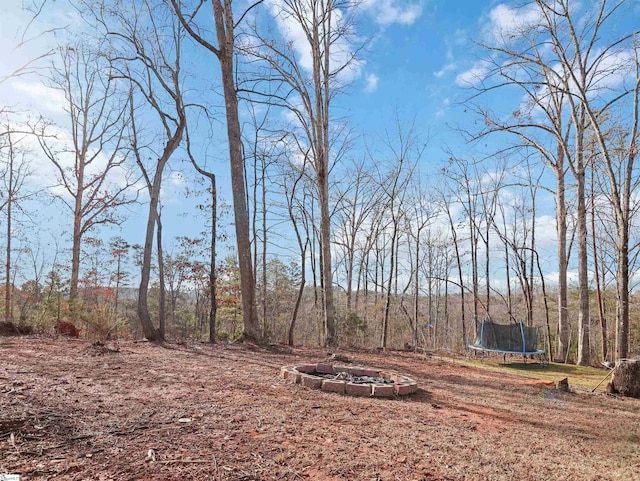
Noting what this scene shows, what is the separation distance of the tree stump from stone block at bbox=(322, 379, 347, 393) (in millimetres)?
3884

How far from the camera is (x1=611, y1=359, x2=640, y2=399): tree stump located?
16.7ft

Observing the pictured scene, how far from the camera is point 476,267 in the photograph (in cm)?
1508

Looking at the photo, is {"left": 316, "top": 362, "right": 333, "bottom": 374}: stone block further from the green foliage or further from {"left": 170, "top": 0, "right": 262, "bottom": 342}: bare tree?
the green foliage

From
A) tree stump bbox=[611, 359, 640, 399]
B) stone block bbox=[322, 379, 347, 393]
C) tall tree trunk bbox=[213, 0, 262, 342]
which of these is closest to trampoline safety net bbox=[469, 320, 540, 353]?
tree stump bbox=[611, 359, 640, 399]

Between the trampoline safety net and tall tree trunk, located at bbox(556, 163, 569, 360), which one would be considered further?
tall tree trunk, located at bbox(556, 163, 569, 360)

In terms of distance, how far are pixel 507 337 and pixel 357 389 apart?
582 centimetres

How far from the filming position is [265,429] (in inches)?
100.0

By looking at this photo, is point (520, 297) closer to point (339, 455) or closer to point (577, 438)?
point (577, 438)

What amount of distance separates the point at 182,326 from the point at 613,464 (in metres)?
19.2

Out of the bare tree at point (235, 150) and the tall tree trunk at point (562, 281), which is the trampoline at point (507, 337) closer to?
the tall tree trunk at point (562, 281)

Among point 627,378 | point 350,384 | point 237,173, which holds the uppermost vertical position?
point 237,173

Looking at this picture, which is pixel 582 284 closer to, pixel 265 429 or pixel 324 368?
pixel 324 368

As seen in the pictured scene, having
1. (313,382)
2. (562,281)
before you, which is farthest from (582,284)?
(313,382)

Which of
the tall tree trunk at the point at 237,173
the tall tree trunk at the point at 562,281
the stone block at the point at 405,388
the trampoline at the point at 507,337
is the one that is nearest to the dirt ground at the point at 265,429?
the stone block at the point at 405,388
